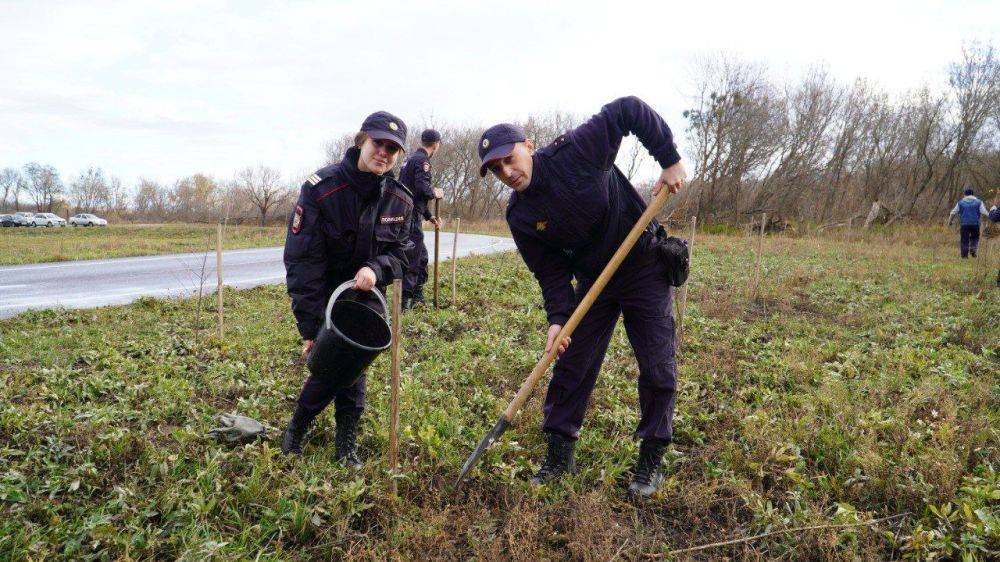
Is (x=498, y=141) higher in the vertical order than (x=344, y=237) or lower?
higher

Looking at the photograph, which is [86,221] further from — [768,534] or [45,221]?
[768,534]

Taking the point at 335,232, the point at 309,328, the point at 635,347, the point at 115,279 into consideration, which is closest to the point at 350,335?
the point at 309,328

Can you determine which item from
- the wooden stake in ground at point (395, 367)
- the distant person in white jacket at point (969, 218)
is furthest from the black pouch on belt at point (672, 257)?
the distant person in white jacket at point (969, 218)

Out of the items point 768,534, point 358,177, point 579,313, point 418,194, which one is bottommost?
point 768,534

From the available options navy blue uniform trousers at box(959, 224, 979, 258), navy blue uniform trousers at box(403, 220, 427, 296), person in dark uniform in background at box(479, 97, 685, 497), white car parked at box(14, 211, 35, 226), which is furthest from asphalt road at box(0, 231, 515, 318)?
white car parked at box(14, 211, 35, 226)

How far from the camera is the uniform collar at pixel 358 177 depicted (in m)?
2.87

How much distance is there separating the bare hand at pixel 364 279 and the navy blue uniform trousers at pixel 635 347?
1.07 meters

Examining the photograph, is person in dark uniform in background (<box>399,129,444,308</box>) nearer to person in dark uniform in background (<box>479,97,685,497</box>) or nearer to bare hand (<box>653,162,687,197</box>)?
person in dark uniform in background (<box>479,97,685,497</box>)

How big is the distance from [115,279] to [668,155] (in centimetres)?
983

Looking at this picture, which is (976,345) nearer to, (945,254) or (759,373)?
(759,373)

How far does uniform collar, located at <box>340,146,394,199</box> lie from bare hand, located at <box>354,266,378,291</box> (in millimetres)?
412

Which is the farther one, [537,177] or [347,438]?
[347,438]

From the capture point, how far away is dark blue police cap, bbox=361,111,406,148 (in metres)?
2.72

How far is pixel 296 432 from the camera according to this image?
3049 millimetres
